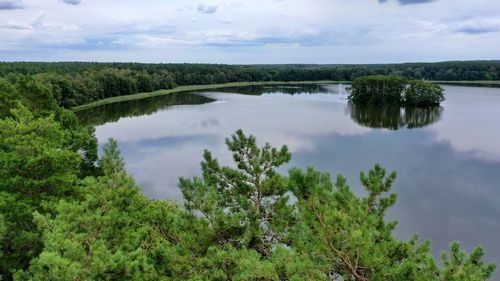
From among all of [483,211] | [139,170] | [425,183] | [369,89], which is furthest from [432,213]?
[369,89]

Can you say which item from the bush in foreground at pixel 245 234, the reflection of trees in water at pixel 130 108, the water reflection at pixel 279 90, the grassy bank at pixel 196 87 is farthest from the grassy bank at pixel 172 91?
the bush in foreground at pixel 245 234

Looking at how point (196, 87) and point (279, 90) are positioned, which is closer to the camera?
point (279, 90)

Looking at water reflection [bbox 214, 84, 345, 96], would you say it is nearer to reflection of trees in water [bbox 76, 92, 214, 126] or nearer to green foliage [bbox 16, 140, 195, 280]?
reflection of trees in water [bbox 76, 92, 214, 126]

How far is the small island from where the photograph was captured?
74.7 m

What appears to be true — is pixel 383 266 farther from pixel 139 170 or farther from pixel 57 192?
pixel 139 170

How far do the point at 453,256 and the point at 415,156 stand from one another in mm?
34127

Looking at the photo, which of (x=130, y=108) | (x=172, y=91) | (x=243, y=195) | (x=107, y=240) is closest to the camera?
(x=107, y=240)

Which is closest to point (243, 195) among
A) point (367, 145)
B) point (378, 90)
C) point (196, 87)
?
point (367, 145)

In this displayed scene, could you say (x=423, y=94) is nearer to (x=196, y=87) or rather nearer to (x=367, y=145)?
(x=367, y=145)

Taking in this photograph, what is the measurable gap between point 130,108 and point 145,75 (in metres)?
27.0

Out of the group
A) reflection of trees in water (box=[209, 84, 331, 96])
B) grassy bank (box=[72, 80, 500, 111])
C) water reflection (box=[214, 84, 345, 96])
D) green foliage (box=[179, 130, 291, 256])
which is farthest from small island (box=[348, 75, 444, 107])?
green foliage (box=[179, 130, 291, 256])

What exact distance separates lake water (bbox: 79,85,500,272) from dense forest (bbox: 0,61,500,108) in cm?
554

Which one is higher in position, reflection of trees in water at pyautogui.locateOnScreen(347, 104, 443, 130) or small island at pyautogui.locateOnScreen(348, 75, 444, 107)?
small island at pyautogui.locateOnScreen(348, 75, 444, 107)

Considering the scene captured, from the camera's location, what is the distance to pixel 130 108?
75.8 meters
